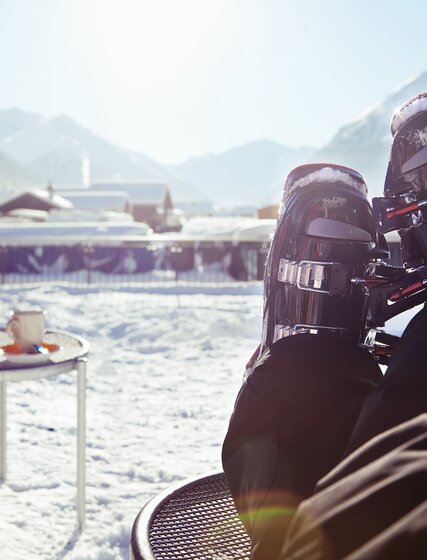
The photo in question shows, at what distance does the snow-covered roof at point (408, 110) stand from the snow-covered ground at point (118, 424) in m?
0.93

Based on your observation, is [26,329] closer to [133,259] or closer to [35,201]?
[133,259]

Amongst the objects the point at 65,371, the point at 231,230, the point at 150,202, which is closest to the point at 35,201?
the point at 150,202

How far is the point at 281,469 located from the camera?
923 millimetres

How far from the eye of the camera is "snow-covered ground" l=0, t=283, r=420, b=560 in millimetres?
2502

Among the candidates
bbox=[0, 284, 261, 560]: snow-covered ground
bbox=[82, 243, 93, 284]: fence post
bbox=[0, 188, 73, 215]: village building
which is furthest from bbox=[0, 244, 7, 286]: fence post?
bbox=[0, 188, 73, 215]: village building

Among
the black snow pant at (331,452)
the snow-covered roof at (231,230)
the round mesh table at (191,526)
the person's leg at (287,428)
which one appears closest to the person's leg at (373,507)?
the black snow pant at (331,452)

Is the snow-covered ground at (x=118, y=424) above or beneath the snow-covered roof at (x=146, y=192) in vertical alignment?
beneath

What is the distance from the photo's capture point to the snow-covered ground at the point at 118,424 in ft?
8.21

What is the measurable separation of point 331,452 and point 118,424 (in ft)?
10.4

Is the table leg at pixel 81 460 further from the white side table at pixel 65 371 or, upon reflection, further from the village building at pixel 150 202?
the village building at pixel 150 202

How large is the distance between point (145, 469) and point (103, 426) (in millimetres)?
793

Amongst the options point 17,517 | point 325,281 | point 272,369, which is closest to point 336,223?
point 325,281

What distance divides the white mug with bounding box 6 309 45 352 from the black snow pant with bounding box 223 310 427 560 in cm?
151

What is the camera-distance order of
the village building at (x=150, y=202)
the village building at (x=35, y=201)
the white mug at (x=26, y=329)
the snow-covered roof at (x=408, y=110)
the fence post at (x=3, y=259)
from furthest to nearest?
the village building at (x=150, y=202)
the village building at (x=35, y=201)
the fence post at (x=3, y=259)
the white mug at (x=26, y=329)
the snow-covered roof at (x=408, y=110)
